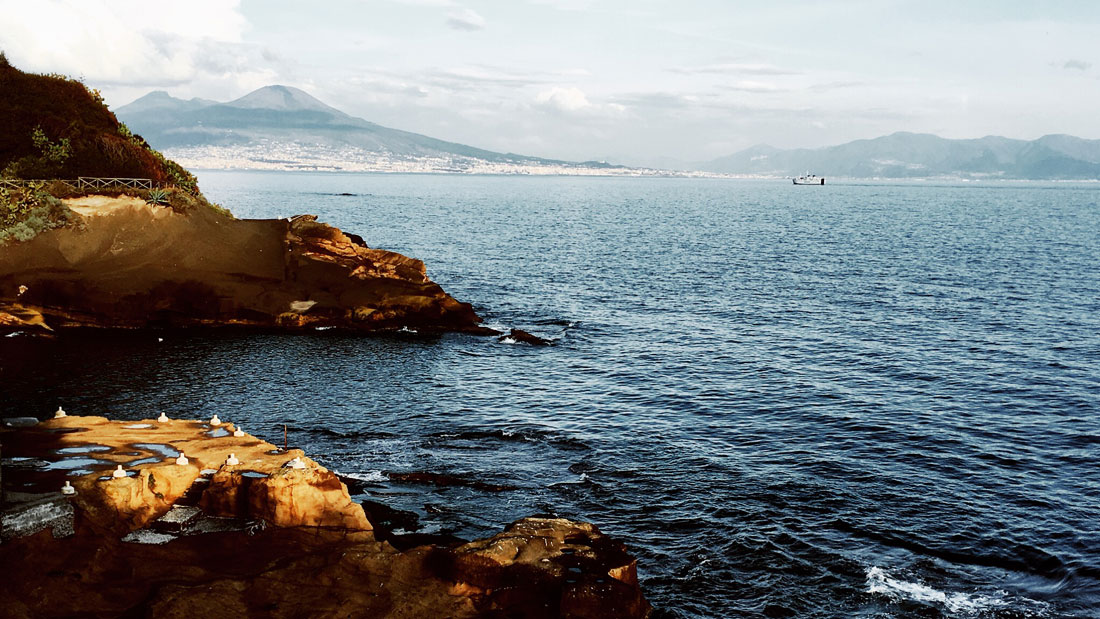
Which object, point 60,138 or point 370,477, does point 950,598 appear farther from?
point 60,138

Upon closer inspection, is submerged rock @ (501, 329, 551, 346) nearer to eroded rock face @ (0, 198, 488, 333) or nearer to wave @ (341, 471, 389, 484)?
eroded rock face @ (0, 198, 488, 333)

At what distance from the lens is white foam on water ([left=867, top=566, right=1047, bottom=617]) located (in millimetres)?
26906

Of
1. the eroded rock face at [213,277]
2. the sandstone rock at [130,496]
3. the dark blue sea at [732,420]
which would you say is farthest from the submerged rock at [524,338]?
the sandstone rock at [130,496]

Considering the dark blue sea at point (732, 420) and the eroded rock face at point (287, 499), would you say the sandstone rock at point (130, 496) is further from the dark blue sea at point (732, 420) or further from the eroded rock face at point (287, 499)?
the dark blue sea at point (732, 420)

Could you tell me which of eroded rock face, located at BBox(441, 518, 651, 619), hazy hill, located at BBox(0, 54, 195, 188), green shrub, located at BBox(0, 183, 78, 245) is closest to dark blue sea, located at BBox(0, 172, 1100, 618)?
eroded rock face, located at BBox(441, 518, 651, 619)

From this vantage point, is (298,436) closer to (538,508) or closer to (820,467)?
(538,508)

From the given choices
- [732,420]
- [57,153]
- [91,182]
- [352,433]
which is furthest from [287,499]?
[57,153]

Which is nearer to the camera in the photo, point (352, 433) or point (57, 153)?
point (352, 433)

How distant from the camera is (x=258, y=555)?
25.9 meters

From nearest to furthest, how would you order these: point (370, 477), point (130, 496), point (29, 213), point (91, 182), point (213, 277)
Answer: point (130, 496) < point (370, 477) < point (29, 213) < point (213, 277) < point (91, 182)

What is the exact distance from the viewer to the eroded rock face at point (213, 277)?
201 feet

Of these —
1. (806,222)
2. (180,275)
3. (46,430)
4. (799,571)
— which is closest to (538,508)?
(799,571)

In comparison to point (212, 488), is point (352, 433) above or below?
below

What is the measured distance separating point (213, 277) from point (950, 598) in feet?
180
